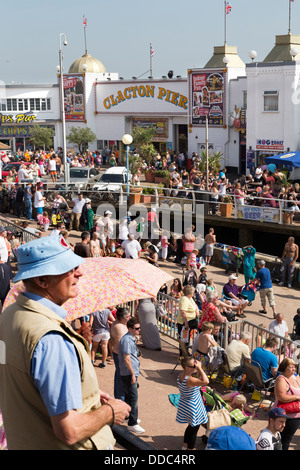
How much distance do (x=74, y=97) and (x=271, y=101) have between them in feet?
61.3

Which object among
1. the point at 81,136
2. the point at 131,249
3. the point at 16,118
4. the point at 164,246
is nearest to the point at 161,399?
the point at 131,249

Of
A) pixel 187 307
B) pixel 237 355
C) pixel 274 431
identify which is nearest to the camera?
pixel 274 431

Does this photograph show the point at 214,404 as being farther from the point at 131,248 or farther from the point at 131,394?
the point at 131,248

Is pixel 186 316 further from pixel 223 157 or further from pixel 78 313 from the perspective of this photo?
pixel 223 157

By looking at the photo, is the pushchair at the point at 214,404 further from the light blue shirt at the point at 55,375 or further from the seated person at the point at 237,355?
the light blue shirt at the point at 55,375

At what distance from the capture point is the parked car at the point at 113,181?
25047 millimetres

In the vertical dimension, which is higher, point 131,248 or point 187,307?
point 131,248

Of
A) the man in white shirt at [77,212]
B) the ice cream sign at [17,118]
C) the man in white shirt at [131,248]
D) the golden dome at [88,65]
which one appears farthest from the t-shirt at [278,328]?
the ice cream sign at [17,118]

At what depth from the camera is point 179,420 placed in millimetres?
7207

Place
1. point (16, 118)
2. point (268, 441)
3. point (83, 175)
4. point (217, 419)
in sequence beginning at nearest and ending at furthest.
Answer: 1. point (268, 441)
2. point (217, 419)
3. point (83, 175)
4. point (16, 118)

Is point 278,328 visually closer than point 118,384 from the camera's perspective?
No

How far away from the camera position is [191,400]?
23.3ft

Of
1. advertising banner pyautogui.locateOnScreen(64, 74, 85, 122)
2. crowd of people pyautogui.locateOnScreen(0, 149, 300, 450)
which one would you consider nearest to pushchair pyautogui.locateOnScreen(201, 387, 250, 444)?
crowd of people pyautogui.locateOnScreen(0, 149, 300, 450)

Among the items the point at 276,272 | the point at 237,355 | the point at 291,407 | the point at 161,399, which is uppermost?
the point at 291,407
